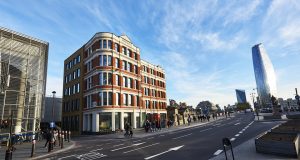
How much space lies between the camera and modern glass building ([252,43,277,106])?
185375 millimetres

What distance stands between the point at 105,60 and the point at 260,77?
637 feet

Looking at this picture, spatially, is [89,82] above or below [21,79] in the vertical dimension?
above

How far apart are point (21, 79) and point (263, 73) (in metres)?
204

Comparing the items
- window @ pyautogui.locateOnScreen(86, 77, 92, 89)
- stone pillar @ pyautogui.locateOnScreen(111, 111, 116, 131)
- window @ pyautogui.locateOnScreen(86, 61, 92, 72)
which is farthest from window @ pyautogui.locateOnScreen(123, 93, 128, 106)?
window @ pyautogui.locateOnScreen(86, 61, 92, 72)

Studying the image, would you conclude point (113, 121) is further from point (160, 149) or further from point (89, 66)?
point (160, 149)

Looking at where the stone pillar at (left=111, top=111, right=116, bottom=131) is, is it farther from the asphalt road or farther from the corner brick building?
the asphalt road

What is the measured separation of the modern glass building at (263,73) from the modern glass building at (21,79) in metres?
199

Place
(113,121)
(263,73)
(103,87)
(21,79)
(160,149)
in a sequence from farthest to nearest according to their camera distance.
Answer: (263,73), (103,87), (113,121), (21,79), (160,149)

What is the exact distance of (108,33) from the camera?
35844 millimetres

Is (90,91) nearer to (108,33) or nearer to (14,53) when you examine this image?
(108,33)

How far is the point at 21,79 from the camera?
1016 inches

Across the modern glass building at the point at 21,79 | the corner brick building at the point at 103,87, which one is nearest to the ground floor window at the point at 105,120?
the corner brick building at the point at 103,87

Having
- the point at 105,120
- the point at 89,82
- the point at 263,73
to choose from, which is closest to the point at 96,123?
the point at 105,120

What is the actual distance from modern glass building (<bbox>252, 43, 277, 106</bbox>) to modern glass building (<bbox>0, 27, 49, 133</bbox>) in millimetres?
198941
